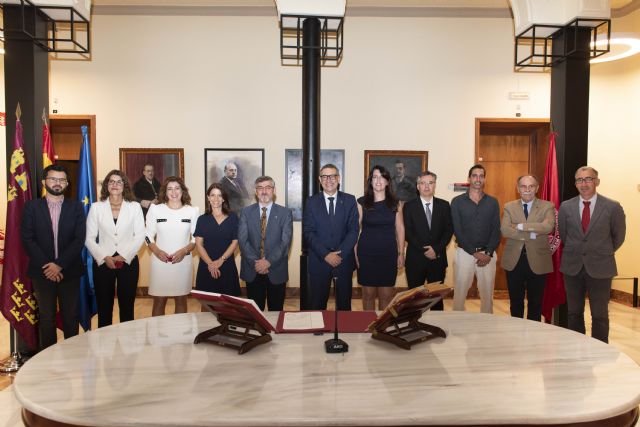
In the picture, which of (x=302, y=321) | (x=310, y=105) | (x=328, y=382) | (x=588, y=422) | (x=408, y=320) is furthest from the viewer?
(x=310, y=105)

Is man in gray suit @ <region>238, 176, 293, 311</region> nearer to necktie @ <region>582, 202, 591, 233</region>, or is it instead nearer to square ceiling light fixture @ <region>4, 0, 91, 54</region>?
square ceiling light fixture @ <region>4, 0, 91, 54</region>

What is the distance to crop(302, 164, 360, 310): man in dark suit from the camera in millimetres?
4008

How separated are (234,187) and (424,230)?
2960 millimetres

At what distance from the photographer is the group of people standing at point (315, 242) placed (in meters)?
3.72

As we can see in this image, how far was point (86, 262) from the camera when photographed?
4.21 metres

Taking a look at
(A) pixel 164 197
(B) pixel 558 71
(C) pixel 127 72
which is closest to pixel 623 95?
(B) pixel 558 71

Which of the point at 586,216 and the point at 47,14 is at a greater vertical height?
the point at 47,14

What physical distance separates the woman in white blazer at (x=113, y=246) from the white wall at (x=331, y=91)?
2.43 m

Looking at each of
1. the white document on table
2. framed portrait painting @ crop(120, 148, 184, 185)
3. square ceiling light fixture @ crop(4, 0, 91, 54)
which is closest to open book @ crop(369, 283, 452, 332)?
the white document on table

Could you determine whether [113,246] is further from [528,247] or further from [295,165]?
[528,247]

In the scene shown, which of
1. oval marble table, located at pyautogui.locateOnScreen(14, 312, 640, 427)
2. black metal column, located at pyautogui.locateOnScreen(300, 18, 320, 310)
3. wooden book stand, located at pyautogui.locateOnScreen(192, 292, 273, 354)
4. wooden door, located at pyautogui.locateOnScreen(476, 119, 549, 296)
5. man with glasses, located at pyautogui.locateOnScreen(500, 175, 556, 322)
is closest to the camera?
oval marble table, located at pyautogui.locateOnScreen(14, 312, 640, 427)

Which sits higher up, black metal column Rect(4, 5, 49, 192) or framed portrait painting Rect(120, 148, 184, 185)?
black metal column Rect(4, 5, 49, 192)

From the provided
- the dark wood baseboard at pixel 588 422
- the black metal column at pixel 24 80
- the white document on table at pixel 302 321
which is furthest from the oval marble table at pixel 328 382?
the black metal column at pixel 24 80

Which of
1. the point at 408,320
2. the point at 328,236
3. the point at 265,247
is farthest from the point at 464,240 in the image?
the point at 408,320
